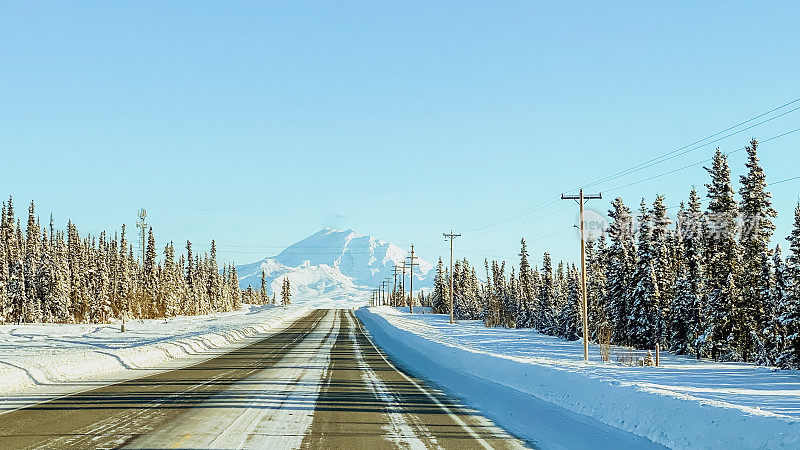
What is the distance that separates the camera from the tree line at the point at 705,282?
120 ft

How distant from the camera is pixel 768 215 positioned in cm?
4319

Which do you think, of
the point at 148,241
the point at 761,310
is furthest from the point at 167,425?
the point at 148,241

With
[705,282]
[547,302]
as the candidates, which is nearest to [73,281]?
[547,302]

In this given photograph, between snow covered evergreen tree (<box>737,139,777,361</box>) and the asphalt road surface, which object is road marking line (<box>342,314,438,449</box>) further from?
snow covered evergreen tree (<box>737,139,777,361</box>)

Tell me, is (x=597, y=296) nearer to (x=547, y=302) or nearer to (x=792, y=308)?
(x=547, y=302)

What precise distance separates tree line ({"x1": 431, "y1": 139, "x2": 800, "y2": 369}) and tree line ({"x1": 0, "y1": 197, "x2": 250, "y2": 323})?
206 feet

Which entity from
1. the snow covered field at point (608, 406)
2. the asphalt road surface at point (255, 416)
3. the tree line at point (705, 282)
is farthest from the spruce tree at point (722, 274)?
the asphalt road surface at point (255, 416)

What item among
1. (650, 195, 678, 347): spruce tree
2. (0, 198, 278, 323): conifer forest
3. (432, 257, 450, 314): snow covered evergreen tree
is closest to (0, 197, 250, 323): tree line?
(0, 198, 278, 323): conifer forest

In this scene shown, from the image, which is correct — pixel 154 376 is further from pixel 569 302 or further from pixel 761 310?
pixel 569 302

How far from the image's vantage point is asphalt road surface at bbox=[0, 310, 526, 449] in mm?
9633

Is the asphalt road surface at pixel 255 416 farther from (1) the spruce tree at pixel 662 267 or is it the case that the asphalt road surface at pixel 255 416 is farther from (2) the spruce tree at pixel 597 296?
(2) the spruce tree at pixel 597 296

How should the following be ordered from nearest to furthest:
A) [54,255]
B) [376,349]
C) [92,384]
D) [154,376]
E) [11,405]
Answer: [11,405]
[92,384]
[154,376]
[376,349]
[54,255]

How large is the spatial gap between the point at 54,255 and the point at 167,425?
289 feet

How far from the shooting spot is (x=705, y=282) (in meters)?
47.0
